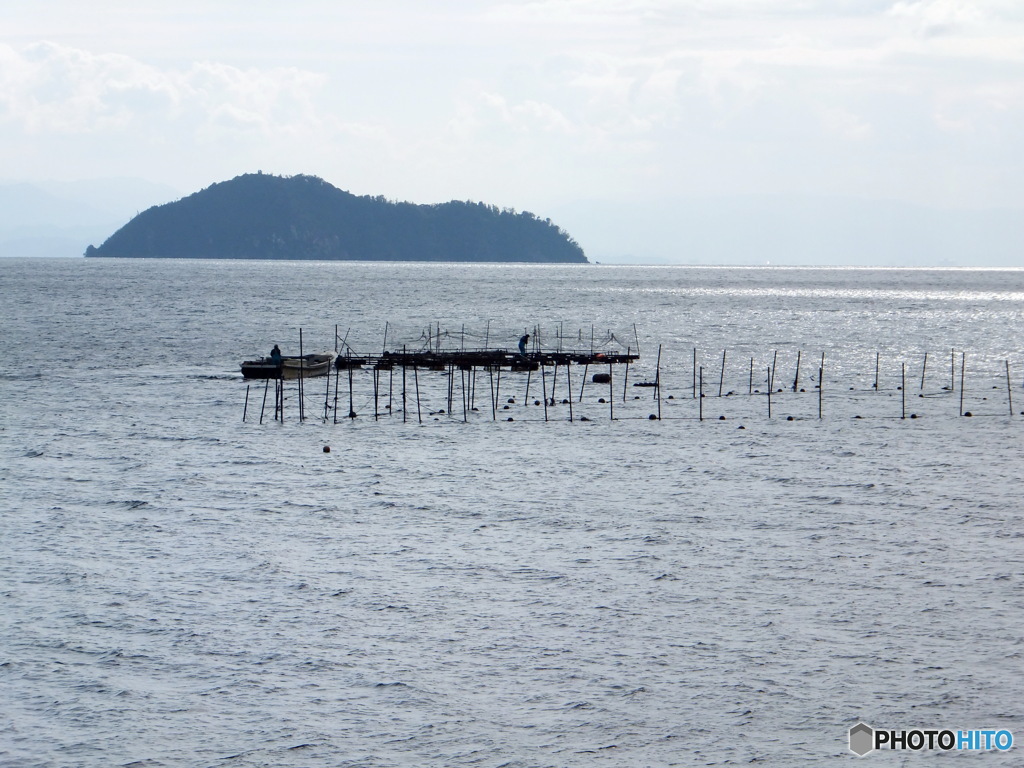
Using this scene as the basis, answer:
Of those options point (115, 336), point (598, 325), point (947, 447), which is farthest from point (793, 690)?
point (598, 325)

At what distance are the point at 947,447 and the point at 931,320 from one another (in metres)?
102

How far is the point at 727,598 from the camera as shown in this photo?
77.3 ft

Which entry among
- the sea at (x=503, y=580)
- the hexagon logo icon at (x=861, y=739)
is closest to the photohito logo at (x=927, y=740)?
the hexagon logo icon at (x=861, y=739)

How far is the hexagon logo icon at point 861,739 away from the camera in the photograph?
1694 centimetres

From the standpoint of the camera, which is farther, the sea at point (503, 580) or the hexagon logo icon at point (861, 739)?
the sea at point (503, 580)

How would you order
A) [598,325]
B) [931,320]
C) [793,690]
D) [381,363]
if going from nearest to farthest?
[793,690] < [381,363] < [598,325] < [931,320]

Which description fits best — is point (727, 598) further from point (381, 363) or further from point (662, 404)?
point (381, 363)

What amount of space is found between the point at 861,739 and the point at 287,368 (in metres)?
47.0

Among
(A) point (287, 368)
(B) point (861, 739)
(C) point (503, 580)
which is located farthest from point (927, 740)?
(A) point (287, 368)

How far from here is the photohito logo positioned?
55.8ft

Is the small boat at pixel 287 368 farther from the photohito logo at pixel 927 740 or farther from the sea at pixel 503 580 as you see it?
the photohito logo at pixel 927 740

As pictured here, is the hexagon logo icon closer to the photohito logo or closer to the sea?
the photohito logo

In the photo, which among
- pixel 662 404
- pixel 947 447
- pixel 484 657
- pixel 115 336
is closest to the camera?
pixel 484 657

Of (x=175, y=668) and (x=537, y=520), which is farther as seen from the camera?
(x=537, y=520)
